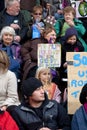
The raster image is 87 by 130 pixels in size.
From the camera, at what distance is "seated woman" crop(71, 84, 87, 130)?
579 centimetres

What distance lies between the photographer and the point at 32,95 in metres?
5.93

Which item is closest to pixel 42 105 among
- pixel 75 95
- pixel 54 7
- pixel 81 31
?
pixel 75 95

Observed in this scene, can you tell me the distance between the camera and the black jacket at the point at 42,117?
589 centimetres

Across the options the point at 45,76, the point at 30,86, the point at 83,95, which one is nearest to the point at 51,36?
the point at 45,76

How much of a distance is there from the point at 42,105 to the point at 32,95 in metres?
0.17

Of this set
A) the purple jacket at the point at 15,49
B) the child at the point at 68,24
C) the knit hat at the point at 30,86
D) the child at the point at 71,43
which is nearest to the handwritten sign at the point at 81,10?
the child at the point at 68,24

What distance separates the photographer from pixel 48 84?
280 inches

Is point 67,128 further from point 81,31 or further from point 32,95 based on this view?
point 81,31

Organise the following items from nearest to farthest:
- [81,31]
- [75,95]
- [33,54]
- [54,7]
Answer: [75,95] < [33,54] < [81,31] < [54,7]

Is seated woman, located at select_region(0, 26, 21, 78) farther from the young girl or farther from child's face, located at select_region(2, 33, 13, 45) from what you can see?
the young girl

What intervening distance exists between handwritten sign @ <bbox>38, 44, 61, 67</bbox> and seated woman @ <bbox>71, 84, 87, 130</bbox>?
1.61 meters

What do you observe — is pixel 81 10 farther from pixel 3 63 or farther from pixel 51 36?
pixel 3 63

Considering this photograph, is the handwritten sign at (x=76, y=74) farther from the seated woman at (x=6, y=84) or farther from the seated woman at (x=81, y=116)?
the seated woman at (x=6, y=84)

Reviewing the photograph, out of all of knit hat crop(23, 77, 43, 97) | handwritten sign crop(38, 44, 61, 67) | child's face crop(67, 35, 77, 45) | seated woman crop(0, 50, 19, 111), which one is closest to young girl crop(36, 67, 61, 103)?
handwritten sign crop(38, 44, 61, 67)
